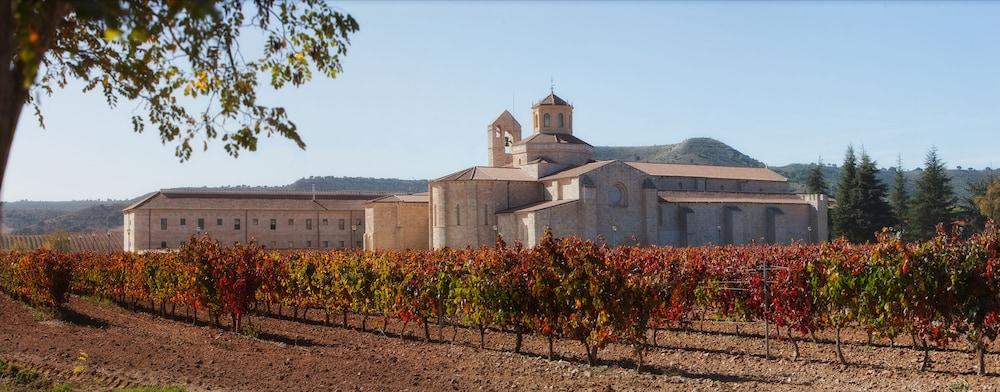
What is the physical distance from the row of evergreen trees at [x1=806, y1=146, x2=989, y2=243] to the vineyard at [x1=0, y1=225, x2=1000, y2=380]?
4685 cm

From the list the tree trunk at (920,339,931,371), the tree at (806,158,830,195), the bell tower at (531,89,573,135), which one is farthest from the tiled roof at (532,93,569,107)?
the tree trunk at (920,339,931,371)

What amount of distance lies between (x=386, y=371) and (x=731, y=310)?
25.2 feet

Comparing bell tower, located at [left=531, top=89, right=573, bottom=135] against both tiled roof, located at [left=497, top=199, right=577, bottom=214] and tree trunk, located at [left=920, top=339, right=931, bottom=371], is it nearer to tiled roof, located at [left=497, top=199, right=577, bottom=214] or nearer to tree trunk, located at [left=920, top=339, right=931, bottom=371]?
tiled roof, located at [left=497, top=199, right=577, bottom=214]

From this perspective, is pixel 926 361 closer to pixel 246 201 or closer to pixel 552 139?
pixel 552 139

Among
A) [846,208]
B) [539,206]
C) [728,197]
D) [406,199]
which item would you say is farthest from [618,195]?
[846,208]

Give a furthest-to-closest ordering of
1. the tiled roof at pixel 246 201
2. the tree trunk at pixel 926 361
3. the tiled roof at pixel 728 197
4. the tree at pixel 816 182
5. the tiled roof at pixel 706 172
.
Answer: the tree at pixel 816 182 < the tiled roof at pixel 246 201 < the tiled roof at pixel 706 172 < the tiled roof at pixel 728 197 < the tree trunk at pixel 926 361

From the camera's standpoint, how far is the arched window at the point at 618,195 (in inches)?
2080

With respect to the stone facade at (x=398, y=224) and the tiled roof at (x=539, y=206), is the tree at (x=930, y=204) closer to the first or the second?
the tiled roof at (x=539, y=206)

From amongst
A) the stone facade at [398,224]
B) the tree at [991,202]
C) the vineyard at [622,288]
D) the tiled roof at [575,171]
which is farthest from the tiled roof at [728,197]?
the vineyard at [622,288]

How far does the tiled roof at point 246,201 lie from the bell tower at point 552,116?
18.3m

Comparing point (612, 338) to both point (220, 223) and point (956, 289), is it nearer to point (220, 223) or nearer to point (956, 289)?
point (956, 289)

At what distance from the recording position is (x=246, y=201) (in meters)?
68.3

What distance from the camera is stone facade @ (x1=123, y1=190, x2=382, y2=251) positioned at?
63.6m

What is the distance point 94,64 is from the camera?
26.6 ft
